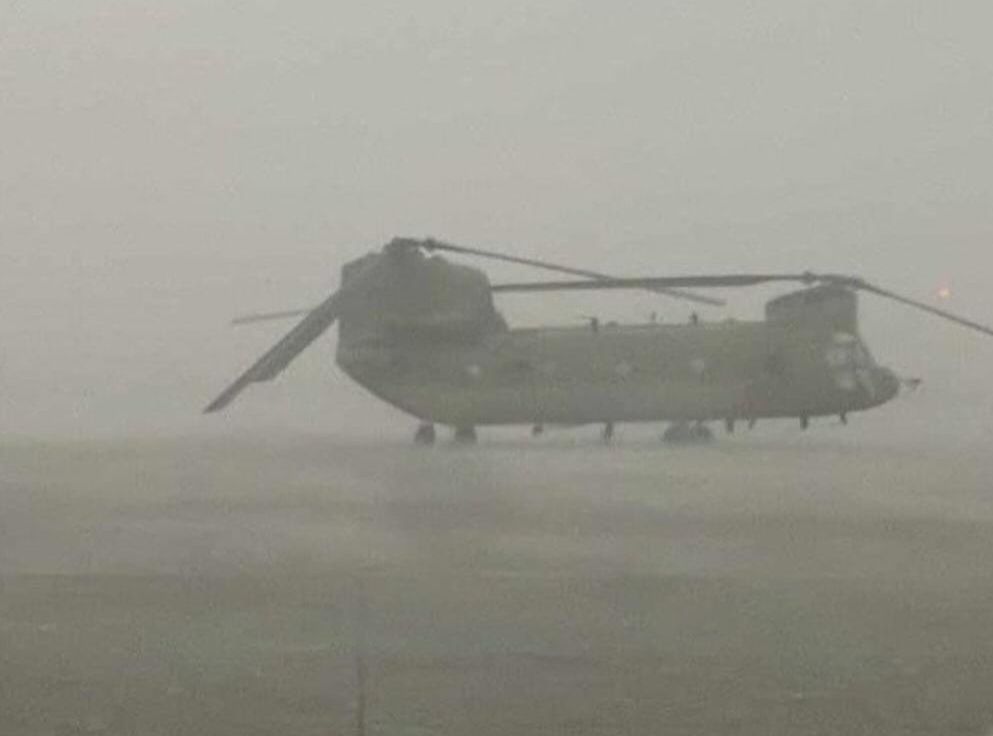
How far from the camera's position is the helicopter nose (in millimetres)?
4758

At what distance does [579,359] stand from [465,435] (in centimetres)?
48

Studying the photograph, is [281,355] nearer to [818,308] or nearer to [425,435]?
[425,435]

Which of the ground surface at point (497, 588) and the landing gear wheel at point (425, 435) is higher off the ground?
the landing gear wheel at point (425, 435)

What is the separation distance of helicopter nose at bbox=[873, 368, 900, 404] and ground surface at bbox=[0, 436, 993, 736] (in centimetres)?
17

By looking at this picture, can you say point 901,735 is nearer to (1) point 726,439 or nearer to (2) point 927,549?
(2) point 927,549

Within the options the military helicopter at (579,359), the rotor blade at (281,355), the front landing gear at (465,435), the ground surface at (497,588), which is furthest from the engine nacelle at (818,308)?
the rotor blade at (281,355)

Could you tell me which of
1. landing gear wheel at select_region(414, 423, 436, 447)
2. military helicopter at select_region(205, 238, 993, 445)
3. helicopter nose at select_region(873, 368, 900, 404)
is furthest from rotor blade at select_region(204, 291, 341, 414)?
helicopter nose at select_region(873, 368, 900, 404)

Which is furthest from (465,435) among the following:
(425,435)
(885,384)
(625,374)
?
(885,384)

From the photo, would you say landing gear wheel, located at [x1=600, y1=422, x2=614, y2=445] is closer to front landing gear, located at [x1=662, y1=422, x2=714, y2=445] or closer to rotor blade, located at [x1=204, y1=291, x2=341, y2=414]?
front landing gear, located at [x1=662, y1=422, x2=714, y2=445]

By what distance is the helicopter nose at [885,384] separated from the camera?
4.76m

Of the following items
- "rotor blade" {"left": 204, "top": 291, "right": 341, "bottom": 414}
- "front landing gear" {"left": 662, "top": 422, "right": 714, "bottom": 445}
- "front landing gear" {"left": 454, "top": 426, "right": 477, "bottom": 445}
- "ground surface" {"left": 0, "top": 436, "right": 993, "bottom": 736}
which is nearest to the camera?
"ground surface" {"left": 0, "top": 436, "right": 993, "bottom": 736}

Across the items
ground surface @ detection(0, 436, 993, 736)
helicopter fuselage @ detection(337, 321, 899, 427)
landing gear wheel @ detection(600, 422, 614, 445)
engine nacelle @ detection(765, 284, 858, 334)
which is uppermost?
engine nacelle @ detection(765, 284, 858, 334)

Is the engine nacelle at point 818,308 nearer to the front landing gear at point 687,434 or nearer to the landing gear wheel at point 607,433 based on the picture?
the front landing gear at point 687,434

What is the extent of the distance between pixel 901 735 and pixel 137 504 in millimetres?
2134
